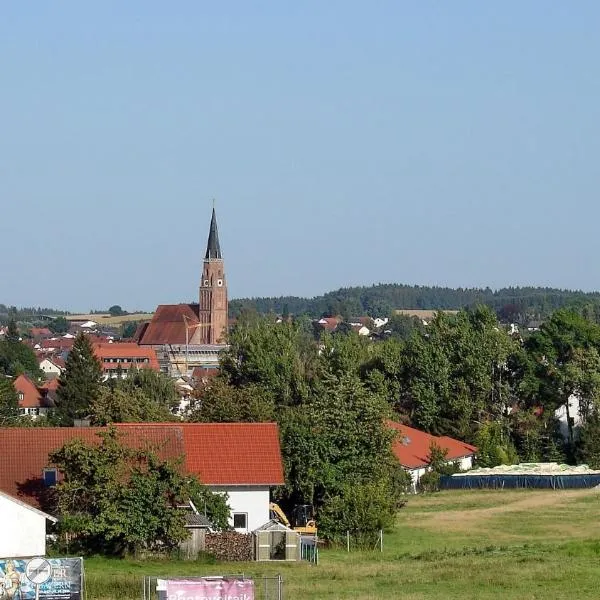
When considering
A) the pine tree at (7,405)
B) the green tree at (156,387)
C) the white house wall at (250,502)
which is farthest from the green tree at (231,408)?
the green tree at (156,387)

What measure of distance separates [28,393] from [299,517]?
6826cm

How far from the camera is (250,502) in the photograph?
42000 mm

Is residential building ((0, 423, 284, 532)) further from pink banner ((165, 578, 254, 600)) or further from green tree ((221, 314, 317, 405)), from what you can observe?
green tree ((221, 314, 317, 405))

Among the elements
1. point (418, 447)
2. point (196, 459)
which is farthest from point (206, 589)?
point (418, 447)

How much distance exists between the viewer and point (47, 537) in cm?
3762

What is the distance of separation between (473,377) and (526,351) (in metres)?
4.06

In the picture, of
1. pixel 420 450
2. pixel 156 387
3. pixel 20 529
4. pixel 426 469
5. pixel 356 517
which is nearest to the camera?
pixel 20 529

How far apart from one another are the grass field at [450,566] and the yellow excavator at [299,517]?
150 cm

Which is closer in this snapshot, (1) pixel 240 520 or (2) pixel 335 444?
(1) pixel 240 520

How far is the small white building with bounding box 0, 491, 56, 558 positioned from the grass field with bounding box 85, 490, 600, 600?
1.38 m

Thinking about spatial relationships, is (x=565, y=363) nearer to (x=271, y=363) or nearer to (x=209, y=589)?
(x=271, y=363)

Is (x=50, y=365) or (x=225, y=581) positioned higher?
(x=50, y=365)

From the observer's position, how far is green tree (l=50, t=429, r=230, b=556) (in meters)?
36.9

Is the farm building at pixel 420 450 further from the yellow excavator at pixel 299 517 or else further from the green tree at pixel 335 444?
the yellow excavator at pixel 299 517
